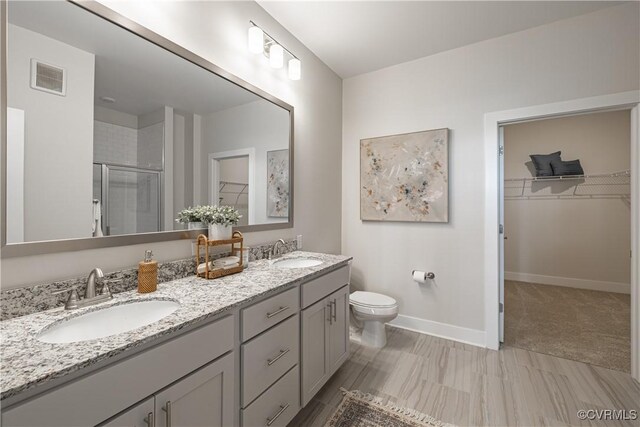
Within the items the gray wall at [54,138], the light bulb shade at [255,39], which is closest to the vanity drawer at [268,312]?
the gray wall at [54,138]

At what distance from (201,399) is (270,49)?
2104 mm

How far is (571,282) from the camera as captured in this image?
3922 millimetres

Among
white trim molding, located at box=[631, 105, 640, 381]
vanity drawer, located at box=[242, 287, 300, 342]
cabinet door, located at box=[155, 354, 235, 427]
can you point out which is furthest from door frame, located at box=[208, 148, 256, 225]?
white trim molding, located at box=[631, 105, 640, 381]

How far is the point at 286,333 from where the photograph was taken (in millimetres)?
1401

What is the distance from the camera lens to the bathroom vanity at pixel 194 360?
0.66 metres

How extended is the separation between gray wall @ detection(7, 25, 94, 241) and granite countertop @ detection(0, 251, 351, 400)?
330 mm

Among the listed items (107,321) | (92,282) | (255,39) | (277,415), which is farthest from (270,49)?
(277,415)

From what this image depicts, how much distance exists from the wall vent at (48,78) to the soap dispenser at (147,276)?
0.74 m

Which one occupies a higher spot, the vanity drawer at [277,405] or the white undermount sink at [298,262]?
the white undermount sink at [298,262]

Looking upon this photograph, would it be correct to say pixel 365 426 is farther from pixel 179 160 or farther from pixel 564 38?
pixel 564 38

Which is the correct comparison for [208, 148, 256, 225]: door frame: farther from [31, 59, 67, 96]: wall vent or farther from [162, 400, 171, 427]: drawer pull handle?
[162, 400, 171, 427]: drawer pull handle

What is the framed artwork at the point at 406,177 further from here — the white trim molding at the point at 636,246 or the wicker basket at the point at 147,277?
the wicker basket at the point at 147,277

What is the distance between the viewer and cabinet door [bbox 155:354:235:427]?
0.86 m

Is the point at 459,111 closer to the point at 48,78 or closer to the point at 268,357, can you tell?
the point at 268,357
